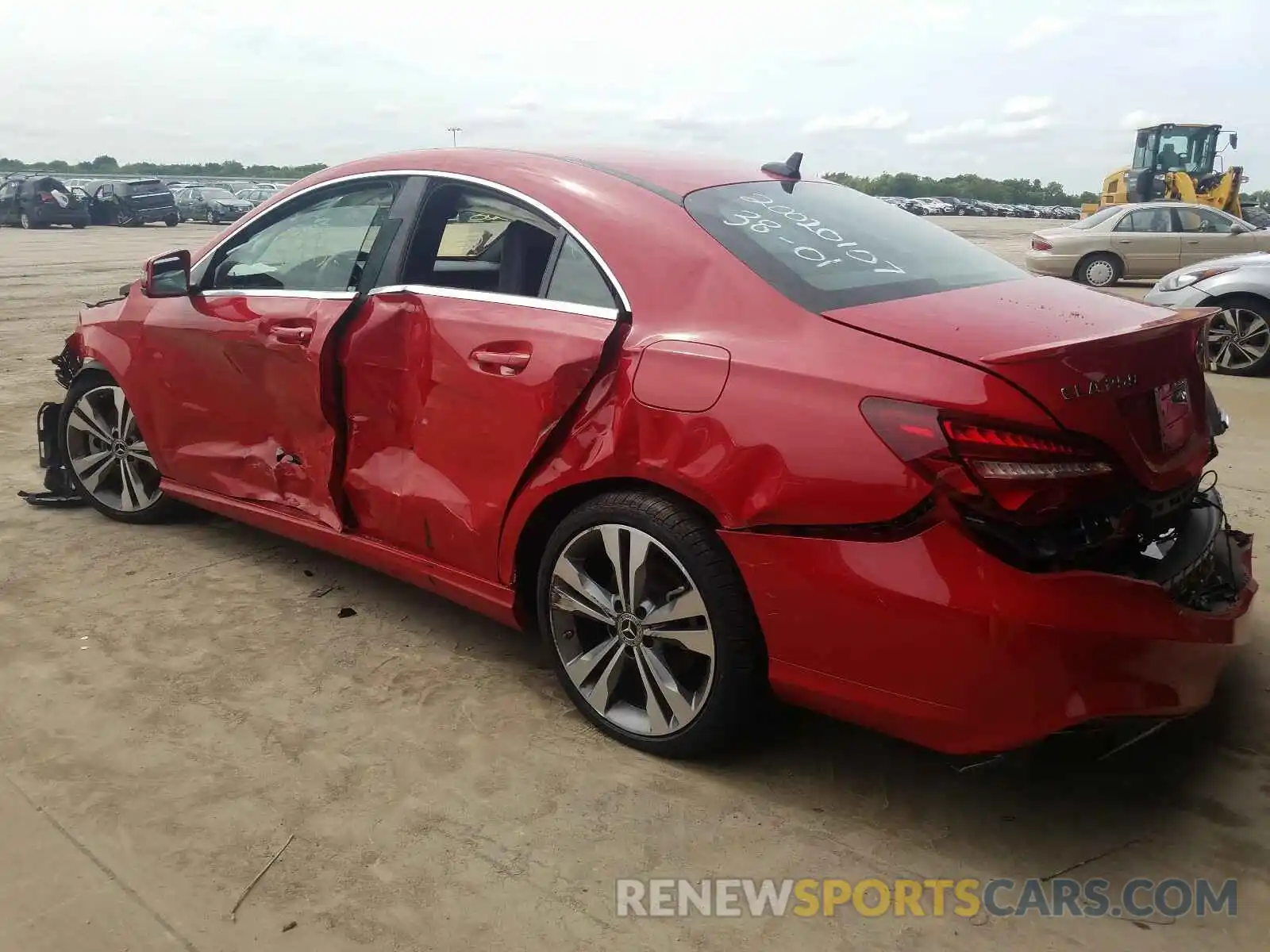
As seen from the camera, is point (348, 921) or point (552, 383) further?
point (552, 383)

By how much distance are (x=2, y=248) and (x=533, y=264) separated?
23657mm

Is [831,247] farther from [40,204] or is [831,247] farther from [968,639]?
[40,204]

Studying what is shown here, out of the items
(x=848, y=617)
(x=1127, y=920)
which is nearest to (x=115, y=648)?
(x=848, y=617)

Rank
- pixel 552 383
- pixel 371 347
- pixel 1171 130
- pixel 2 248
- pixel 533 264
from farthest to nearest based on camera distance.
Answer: pixel 1171 130 < pixel 2 248 < pixel 371 347 < pixel 533 264 < pixel 552 383

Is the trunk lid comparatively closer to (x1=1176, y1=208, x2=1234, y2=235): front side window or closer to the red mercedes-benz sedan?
the red mercedes-benz sedan

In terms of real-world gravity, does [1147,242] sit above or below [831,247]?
below

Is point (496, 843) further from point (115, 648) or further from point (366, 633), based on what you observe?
point (115, 648)

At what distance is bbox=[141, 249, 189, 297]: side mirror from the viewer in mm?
3922

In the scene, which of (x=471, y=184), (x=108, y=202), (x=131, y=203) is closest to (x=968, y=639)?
(x=471, y=184)

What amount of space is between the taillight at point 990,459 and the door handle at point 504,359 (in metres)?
1.08

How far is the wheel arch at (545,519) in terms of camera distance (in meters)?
2.55

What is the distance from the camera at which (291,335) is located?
11.3ft

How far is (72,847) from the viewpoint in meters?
2.38

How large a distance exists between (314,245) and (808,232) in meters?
1.74
